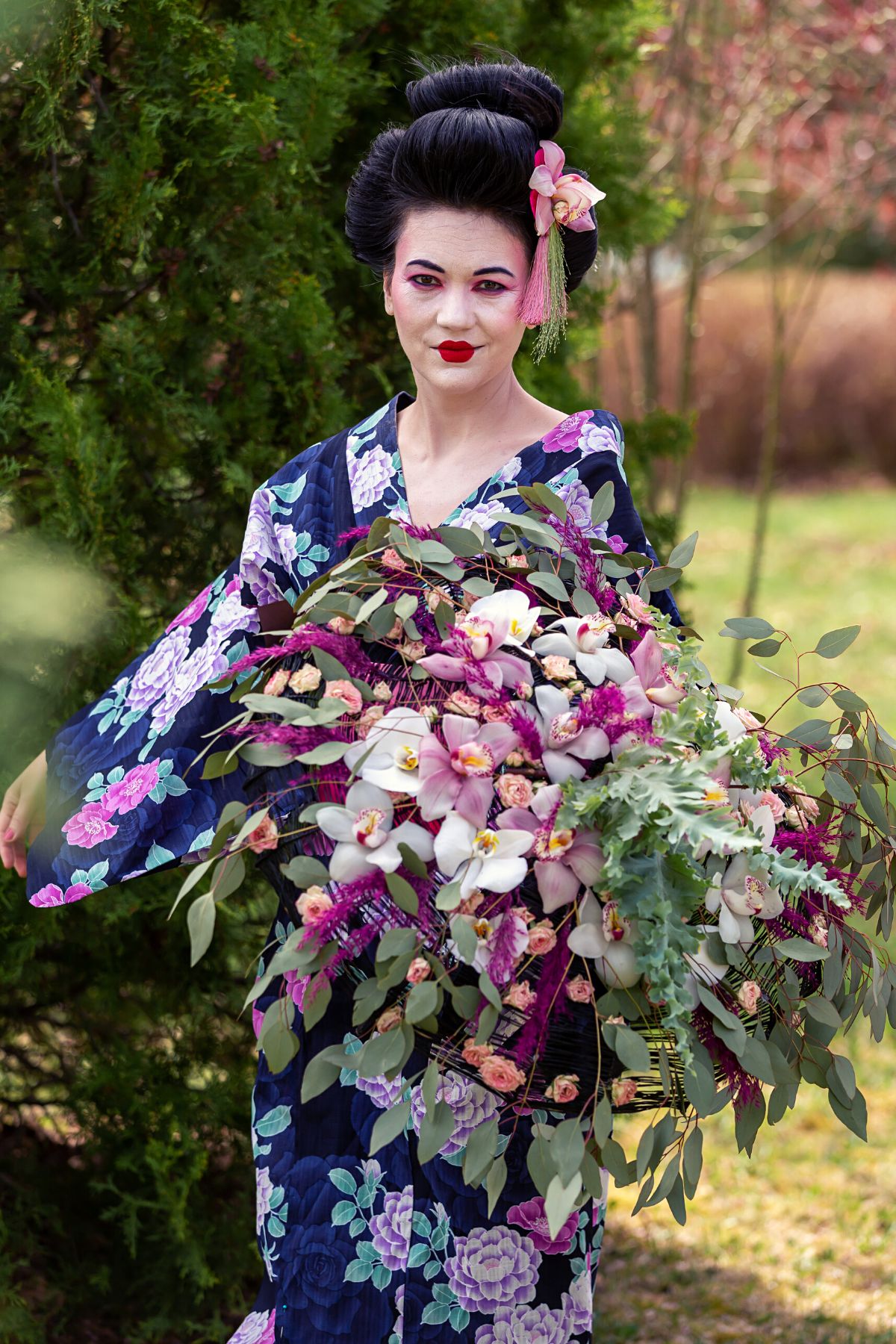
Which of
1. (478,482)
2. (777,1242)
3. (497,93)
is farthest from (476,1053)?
(777,1242)

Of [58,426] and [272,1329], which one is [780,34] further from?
[272,1329]

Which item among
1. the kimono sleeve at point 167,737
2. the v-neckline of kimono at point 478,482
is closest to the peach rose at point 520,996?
the kimono sleeve at point 167,737

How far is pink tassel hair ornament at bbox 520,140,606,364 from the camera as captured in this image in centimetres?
189

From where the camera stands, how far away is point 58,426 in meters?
2.46

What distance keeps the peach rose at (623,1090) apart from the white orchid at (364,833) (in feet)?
1.16

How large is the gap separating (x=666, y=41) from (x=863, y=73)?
2.54ft

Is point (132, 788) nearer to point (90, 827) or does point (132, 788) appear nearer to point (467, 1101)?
point (90, 827)

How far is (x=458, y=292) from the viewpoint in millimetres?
1899

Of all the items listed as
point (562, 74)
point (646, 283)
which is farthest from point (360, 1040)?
point (646, 283)

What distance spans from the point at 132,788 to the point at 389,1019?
67 cm

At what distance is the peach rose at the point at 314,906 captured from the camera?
1.48 metres

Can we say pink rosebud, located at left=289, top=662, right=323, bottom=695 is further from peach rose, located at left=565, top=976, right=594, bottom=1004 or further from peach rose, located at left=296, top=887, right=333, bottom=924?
peach rose, located at left=565, top=976, right=594, bottom=1004

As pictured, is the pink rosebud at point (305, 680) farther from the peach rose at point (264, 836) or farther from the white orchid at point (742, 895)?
the white orchid at point (742, 895)

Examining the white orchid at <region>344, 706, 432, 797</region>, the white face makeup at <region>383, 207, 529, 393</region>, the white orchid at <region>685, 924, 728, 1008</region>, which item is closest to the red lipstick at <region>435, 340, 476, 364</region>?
the white face makeup at <region>383, 207, 529, 393</region>
